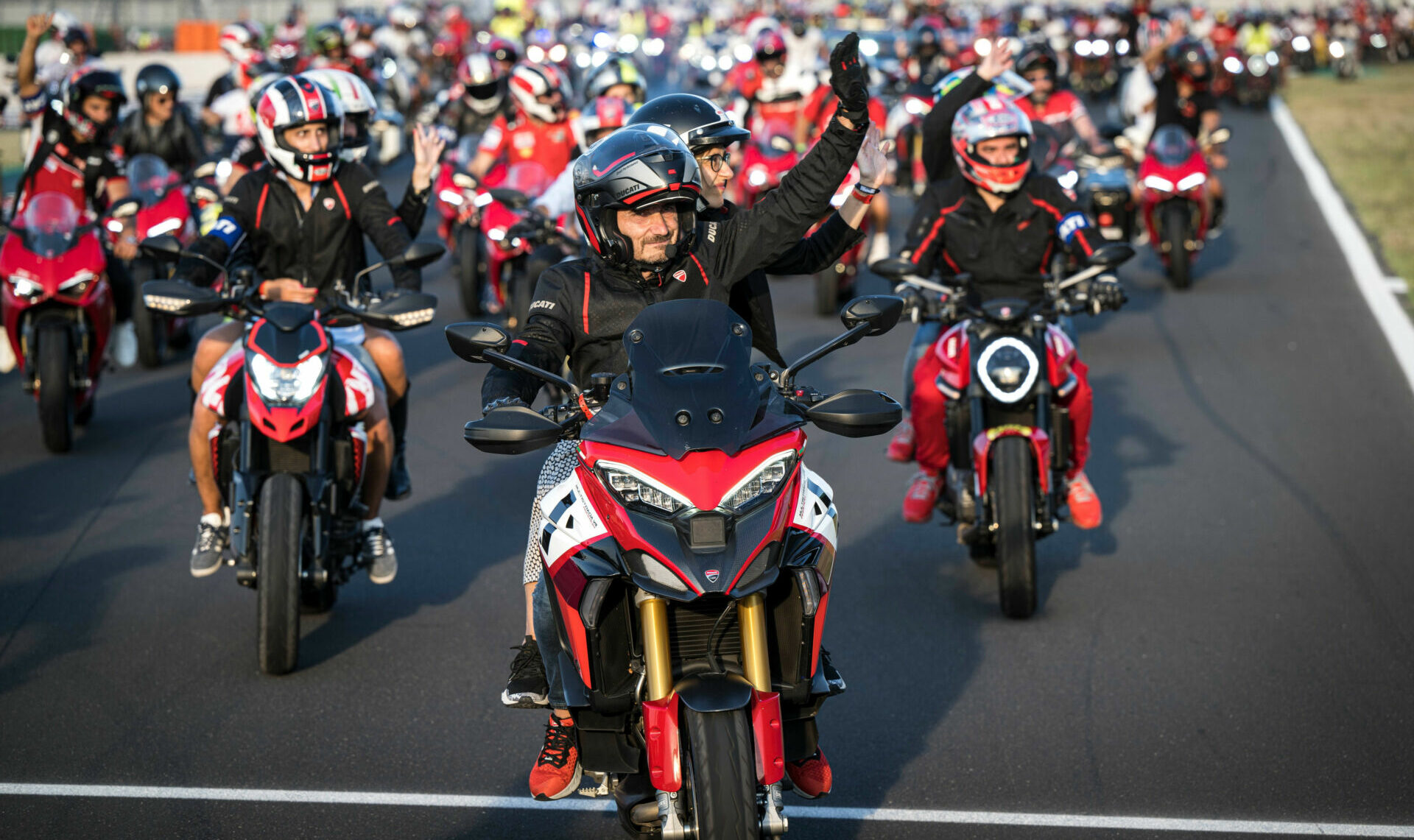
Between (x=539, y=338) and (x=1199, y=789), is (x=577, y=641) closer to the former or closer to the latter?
(x=539, y=338)

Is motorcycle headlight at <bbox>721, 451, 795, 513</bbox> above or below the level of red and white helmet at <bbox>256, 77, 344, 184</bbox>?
below

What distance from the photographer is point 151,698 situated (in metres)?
6.42

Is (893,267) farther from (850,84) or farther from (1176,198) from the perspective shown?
(1176,198)

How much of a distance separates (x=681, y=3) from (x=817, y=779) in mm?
74444

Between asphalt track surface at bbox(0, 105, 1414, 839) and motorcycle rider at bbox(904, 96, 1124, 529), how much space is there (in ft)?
2.10

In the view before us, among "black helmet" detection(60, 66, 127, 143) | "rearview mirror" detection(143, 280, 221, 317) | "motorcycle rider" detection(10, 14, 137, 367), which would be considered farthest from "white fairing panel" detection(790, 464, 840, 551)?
"black helmet" detection(60, 66, 127, 143)

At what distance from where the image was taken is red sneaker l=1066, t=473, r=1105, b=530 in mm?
7746

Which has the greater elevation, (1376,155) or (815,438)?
(815,438)

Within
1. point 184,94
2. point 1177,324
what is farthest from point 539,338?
point 184,94

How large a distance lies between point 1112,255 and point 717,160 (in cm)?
172

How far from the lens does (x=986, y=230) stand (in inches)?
325

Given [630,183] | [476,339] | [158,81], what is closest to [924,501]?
[630,183]

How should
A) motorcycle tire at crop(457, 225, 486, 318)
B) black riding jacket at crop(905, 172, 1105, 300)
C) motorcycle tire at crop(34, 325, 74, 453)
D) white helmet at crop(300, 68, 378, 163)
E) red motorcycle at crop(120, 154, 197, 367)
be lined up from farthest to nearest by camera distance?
motorcycle tire at crop(457, 225, 486, 318)
red motorcycle at crop(120, 154, 197, 367)
motorcycle tire at crop(34, 325, 74, 453)
black riding jacket at crop(905, 172, 1105, 300)
white helmet at crop(300, 68, 378, 163)

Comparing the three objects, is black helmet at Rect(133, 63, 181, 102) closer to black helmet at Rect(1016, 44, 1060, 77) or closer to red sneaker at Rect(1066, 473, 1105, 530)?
black helmet at Rect(1016, 44, 1060, 77)
